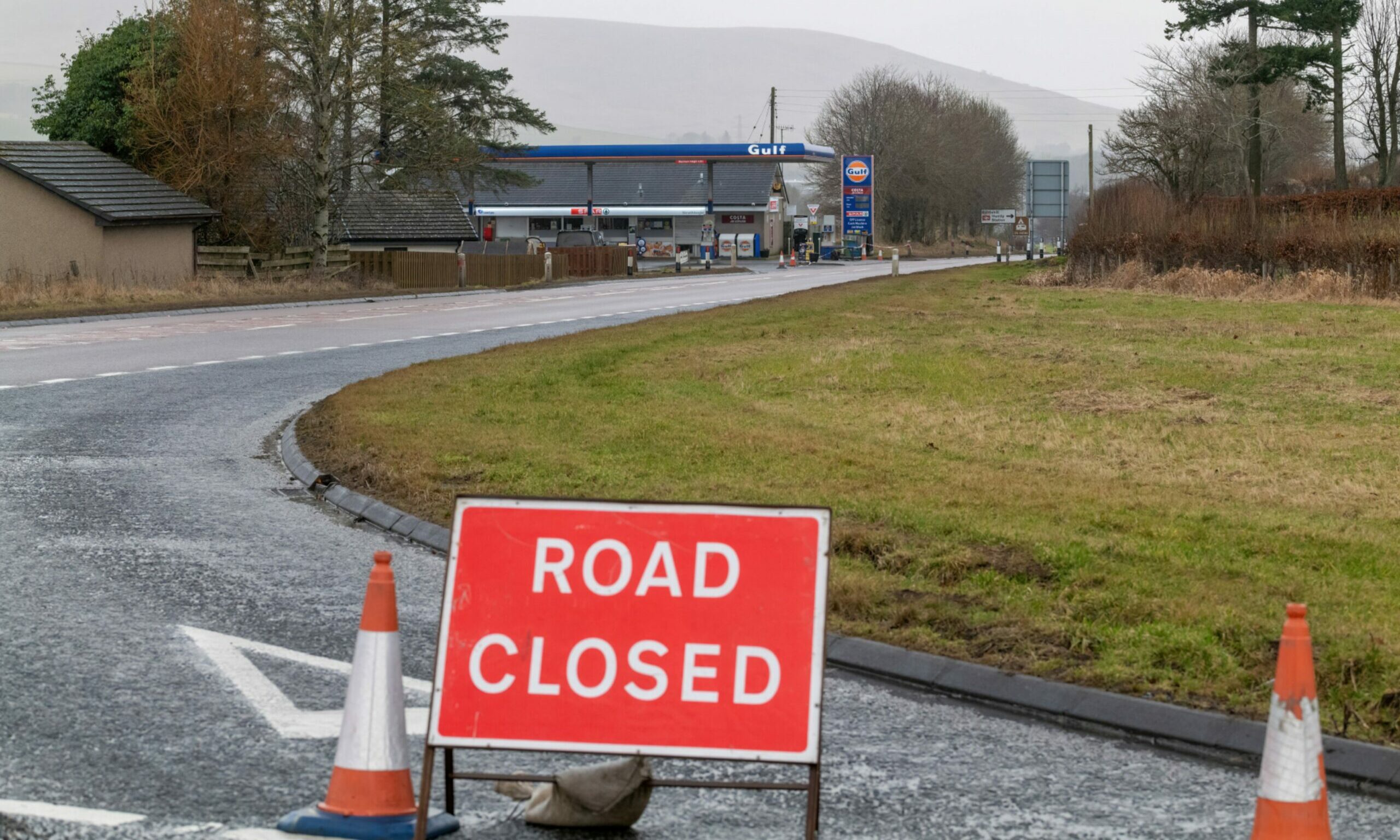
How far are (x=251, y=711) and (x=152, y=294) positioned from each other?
35621 millimetres

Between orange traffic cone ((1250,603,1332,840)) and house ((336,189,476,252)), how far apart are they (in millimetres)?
64829

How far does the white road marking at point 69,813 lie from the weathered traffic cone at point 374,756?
0.51 m

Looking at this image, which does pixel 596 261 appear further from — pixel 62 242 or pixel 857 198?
pixel 62 242

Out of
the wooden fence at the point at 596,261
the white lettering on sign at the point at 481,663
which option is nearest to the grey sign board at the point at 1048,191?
the wooden fence at the point at 596,261

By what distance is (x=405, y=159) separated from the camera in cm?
4997

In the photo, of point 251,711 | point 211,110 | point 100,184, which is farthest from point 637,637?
point 211,110

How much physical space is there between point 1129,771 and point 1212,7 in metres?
58.6

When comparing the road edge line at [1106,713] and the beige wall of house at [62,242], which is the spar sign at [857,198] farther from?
the road edge line at [1106,713]

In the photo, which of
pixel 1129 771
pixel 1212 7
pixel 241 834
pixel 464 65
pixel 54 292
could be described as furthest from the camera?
pixel 464 65

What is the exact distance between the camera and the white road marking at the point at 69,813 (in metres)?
4.96

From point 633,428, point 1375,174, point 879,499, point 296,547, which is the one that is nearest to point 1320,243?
point 633,428

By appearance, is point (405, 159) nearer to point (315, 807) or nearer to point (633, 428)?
point (633, 428)

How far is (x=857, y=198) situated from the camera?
92.0 meters

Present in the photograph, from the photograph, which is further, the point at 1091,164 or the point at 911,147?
the point at 911,147
